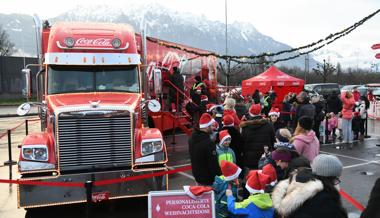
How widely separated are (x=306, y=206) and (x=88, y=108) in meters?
4.72

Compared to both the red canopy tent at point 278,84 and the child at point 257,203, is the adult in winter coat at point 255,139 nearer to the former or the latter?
the child at point 257,203

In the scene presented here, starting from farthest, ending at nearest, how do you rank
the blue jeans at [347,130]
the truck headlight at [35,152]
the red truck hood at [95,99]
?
the blue jeans at [347,130] < the red truck hood at [95,99] < the truck headlight at [35,152]

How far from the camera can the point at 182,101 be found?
1588 cm

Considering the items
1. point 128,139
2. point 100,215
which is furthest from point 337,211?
point 100,215

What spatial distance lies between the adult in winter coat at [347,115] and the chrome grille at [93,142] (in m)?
9.02

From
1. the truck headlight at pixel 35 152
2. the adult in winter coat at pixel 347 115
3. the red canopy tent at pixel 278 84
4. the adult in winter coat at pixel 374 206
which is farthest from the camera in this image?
the red canopy tent at pixel 278 84

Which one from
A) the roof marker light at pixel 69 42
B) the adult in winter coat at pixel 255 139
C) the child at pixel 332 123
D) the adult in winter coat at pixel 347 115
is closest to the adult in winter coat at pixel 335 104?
the child at pixel 332 123

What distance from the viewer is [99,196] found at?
6777mm

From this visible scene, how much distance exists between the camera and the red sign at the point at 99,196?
674 centimetres

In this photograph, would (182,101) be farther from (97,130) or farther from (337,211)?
(337,211)

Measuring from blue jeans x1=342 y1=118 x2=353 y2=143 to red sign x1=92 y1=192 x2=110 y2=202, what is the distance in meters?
9.97

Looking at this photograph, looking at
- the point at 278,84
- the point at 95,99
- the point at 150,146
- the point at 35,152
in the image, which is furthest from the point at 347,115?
the point at 278,84

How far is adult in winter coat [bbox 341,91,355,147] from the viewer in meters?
13.6

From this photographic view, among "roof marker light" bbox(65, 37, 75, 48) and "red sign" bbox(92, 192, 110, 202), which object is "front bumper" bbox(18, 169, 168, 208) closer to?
"red sign" bbox(92, 192, 110, 202)
